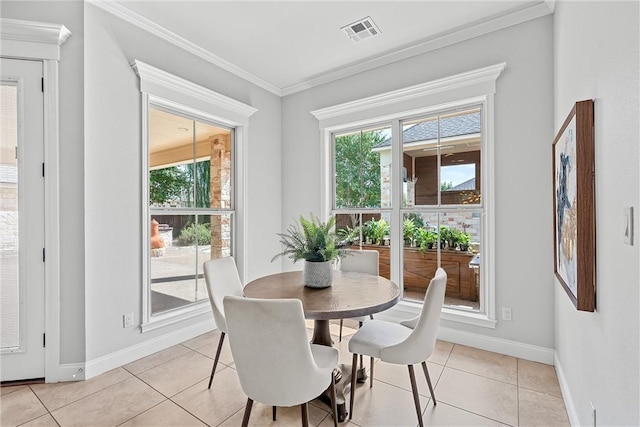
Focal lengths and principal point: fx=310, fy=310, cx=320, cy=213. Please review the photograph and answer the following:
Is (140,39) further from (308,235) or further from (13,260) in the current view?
(308,235)

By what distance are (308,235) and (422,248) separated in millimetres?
1602

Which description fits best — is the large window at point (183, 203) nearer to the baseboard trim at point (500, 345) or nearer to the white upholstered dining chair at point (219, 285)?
the white upholstered dining chair at point (219, 285)

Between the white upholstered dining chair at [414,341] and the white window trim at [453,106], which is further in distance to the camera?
the white window trim at [453,106]

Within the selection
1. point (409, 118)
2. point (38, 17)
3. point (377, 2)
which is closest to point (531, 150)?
point (409, 118)

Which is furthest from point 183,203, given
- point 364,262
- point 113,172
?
point 364,262

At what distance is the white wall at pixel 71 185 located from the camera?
231 cm

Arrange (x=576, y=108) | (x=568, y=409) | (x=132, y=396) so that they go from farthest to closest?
(x=132, y=396) → (x=568, y=409) → (x=576, y=108)

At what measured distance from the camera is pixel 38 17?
88.4 inches

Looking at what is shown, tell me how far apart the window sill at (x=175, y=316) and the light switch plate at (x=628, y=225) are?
3.18 m

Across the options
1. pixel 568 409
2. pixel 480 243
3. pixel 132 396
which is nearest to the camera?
pixel 568 409

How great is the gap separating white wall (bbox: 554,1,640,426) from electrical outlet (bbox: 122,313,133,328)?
121 inches

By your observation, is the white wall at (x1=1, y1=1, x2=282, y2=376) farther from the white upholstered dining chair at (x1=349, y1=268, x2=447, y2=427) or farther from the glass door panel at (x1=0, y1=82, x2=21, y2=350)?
the white upholstered dining chair at (x1=349, y1=268, x2=447, y2=427)

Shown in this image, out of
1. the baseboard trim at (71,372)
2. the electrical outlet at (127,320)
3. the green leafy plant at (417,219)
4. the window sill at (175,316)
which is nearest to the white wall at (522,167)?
the green leafy plant at (417,219)

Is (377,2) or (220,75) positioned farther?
(220,75)
